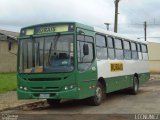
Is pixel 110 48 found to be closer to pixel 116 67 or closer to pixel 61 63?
pixel 116 67

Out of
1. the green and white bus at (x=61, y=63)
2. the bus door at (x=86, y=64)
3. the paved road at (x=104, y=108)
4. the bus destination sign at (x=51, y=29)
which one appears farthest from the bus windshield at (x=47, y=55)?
the paved road at (x=104, y=108)

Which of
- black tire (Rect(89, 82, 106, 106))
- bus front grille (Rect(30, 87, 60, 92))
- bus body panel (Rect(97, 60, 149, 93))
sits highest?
bus body panel (Rect(97, 60, 149, 93))

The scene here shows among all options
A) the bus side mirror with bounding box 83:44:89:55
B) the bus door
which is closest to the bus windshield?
the bus door

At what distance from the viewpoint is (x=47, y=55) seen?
51.1 feet

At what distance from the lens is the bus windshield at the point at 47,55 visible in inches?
605

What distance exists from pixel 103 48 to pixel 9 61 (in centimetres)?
3336

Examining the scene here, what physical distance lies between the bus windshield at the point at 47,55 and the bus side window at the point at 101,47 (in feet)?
6.73

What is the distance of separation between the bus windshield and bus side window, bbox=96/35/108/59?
6.73 feet

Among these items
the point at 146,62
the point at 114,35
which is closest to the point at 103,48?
the point at 114,35

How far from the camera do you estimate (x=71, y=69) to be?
15219 mm

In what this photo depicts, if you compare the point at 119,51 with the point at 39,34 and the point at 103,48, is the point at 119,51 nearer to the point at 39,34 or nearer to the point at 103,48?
the point at 103,48

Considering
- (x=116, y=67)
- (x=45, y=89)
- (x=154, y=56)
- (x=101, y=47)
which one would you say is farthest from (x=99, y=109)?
(x=154, y=56)

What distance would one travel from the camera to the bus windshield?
1537 cm

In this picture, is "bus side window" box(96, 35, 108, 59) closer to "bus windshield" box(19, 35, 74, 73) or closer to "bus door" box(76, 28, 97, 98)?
"bus door" box(76, 28, 97, 98)
